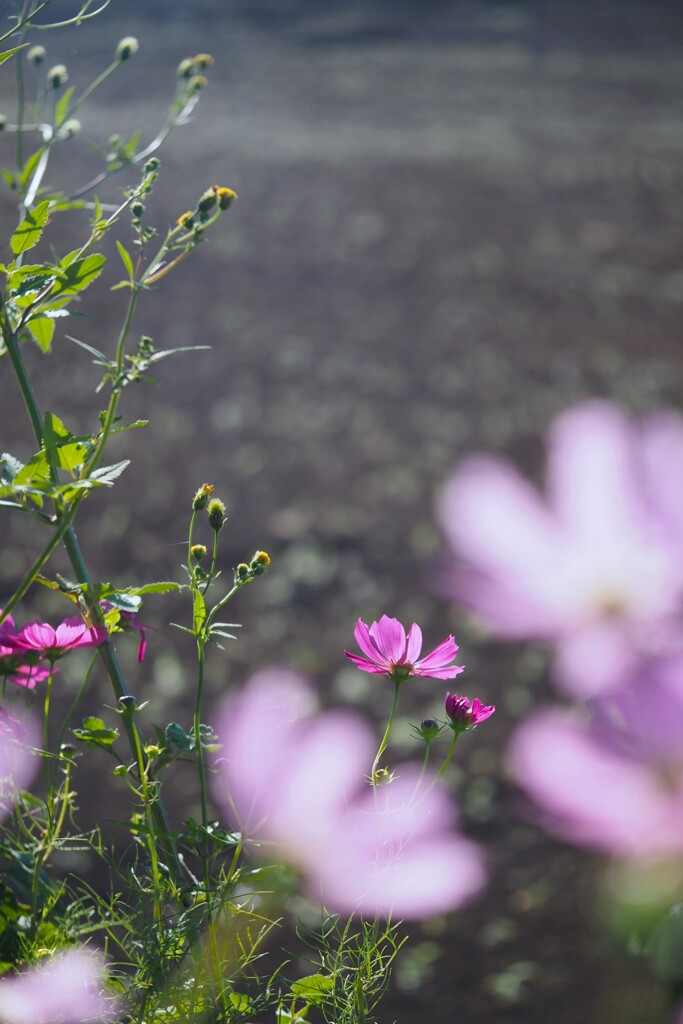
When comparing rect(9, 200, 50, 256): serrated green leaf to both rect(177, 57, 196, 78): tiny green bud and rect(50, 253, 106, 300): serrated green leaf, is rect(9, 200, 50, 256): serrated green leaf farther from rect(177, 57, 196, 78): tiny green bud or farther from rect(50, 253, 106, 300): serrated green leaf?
rect(177, 57, 196, 78): tiny green bud

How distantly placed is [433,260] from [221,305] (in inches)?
35.8

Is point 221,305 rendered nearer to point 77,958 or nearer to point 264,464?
point 264,464

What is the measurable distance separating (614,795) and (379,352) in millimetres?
3109

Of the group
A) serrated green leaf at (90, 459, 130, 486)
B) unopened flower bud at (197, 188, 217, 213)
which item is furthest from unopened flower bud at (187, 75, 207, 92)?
serrated green leaf at (90, 459, 130, 486)

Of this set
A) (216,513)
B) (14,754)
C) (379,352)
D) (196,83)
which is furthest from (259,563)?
(379,352)

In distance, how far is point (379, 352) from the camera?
3.27 metres

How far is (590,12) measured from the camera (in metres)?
7.43

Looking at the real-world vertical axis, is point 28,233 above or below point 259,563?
above

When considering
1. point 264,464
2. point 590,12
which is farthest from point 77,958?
point 590,12

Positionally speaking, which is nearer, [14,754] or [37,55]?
[14,754]

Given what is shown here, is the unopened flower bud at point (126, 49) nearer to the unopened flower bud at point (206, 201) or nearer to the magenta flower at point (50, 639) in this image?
the unopened flower bud at point (206, 201)

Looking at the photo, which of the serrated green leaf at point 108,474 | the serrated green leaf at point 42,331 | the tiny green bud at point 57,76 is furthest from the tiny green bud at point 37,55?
the serrated green leaf at point 108,474

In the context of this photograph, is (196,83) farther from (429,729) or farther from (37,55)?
(429,729)

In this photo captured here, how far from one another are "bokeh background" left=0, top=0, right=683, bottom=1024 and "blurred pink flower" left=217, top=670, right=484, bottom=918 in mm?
73
